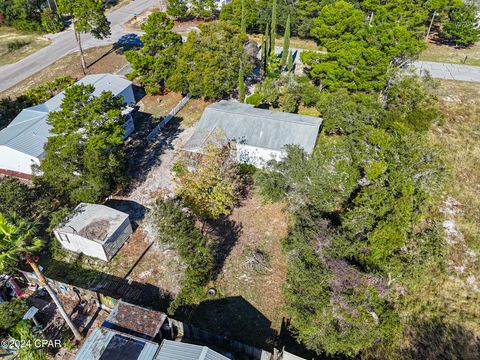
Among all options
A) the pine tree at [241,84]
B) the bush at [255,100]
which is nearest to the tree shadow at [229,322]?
the bush at [255,100]

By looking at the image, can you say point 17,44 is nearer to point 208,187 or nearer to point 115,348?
point 208,187

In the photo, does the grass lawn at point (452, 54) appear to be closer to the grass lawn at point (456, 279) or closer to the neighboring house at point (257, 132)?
the grass lawn at point (456, 279)

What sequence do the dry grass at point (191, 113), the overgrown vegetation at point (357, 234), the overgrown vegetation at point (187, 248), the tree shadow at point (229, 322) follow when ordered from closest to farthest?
the overgrown vegetation at point (357, 234), the tree shadow at point (229, 322), the overgrown vegetation at point (187, 248), the dry grass at point (191, 113)

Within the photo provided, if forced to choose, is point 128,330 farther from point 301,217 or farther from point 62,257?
point 301,217

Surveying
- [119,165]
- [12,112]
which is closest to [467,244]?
[119,165]

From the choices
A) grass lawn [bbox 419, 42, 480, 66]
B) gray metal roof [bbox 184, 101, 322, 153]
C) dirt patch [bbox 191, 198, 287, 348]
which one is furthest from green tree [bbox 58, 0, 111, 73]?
grass lawn [bbox 419, 42, 480, 66]

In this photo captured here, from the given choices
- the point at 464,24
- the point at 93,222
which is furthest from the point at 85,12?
the point at 464,24
